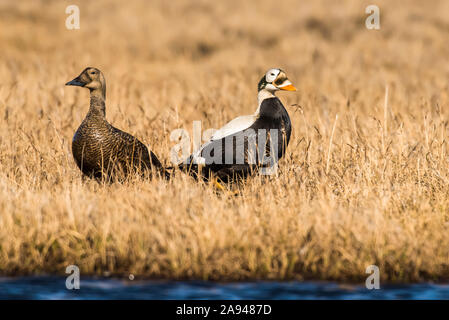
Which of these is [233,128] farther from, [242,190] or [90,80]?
[90,80]

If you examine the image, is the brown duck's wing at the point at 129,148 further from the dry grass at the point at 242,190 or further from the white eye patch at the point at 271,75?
the white eye patch at the point at 271,75

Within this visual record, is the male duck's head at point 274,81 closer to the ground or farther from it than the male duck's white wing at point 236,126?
farther from it

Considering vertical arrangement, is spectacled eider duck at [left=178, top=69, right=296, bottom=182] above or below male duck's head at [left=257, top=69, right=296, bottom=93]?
below

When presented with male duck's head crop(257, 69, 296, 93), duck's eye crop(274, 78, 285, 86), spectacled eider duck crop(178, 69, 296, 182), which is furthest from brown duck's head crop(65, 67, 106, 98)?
duck's eye crop(274, 78, 285, 86)

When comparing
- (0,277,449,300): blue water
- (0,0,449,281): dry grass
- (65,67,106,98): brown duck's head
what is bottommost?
(0,277,449,300): blue water

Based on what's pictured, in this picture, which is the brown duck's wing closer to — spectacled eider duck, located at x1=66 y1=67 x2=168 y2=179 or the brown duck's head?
spectacled eider duck, located at x1=66 y1=67 x2=168 y2=179

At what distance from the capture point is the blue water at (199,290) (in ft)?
18.3

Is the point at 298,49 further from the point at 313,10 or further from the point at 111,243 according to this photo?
the point at 111,243

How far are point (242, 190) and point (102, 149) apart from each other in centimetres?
142

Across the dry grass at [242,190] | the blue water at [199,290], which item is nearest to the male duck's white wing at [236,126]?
the dry grass at [242,190]

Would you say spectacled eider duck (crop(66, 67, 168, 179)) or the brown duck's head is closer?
spectacled eider duck (crop(66, 67, 168, 179))

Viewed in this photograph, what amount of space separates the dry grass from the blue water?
0.14 meters

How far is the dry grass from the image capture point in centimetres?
605

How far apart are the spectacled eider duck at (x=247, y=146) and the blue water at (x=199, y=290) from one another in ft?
6.33
